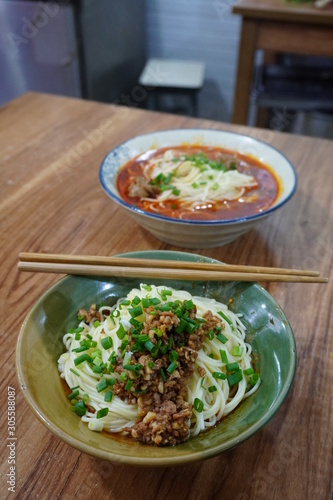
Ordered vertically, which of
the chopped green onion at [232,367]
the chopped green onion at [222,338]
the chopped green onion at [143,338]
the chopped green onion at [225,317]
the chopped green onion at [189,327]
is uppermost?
the chopped green onion at [143,338]

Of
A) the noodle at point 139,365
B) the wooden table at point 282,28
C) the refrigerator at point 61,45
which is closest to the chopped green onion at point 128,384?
the noodle at point 139,365

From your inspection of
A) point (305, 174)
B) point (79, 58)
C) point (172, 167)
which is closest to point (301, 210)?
point (305, 174)

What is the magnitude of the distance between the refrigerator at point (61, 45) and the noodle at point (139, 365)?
292 cm

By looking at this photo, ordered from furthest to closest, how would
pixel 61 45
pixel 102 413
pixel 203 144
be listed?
1. pixel 61 45
2. pixel 203 144
3. pixel 102 413

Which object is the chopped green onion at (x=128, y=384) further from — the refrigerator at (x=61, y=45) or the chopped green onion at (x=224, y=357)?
the refrigerator at (x=61, y=45)

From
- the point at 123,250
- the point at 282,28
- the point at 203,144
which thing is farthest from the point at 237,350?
the point at 282,28

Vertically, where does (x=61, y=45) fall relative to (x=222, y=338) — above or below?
below

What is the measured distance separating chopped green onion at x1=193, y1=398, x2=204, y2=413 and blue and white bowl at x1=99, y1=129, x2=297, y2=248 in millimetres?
455

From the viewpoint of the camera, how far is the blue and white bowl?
1111 millimetres

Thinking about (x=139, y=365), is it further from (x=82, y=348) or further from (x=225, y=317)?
(x=225, y=317)

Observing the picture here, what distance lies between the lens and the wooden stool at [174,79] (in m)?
3.62

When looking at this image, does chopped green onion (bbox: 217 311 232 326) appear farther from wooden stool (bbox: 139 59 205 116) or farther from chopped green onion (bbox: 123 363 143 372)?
wooden stool (bbox: 139 59 205 116)

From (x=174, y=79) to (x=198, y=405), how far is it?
3.35 metres

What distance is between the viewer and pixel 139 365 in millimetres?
751
